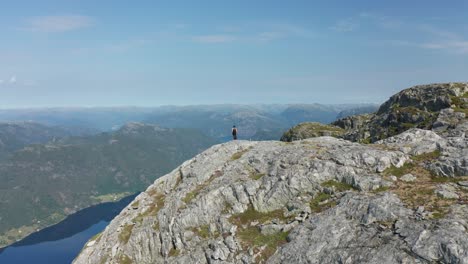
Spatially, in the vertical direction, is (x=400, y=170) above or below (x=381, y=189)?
above

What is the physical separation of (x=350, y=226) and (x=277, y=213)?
954 cm

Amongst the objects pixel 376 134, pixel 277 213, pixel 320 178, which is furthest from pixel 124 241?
pixel 376 134

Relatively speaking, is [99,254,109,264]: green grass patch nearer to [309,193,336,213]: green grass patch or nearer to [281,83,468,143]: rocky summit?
[309,193,336,213]: green grass patch

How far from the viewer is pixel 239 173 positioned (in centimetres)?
4772

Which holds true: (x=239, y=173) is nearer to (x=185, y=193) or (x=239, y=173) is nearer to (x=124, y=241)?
(x=185, y=193)

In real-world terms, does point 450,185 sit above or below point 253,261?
above

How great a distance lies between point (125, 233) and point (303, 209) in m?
23.9

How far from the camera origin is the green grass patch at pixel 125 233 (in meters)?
45.8

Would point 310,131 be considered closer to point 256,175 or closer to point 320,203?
point 256,175

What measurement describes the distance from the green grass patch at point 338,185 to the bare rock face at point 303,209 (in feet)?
0.35

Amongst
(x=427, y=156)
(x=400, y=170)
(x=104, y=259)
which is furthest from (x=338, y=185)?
(x=104, y=259)

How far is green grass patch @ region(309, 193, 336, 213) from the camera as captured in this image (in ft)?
122

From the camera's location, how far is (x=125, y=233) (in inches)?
1839

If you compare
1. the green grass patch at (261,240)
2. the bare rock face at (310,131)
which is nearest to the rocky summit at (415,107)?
the bare rock face at (310,131)
